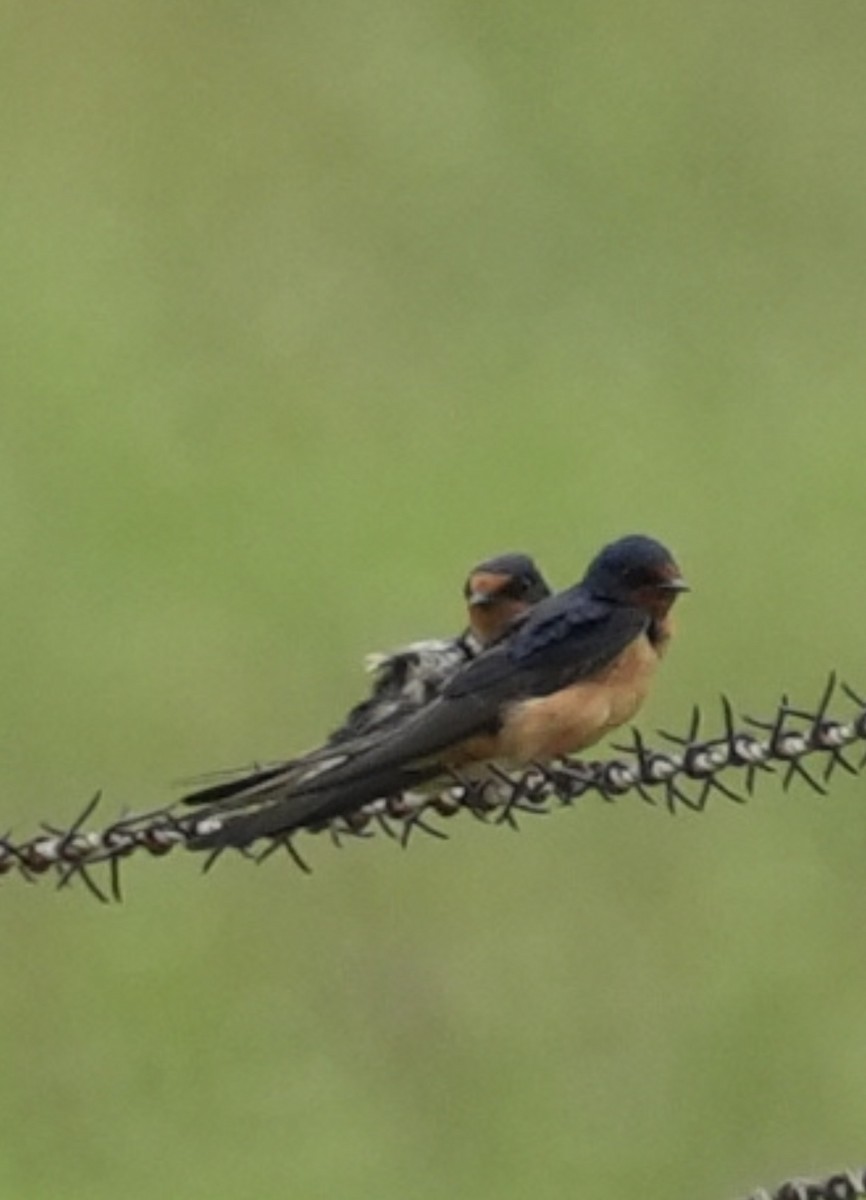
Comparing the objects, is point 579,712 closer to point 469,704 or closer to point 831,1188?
point 469,704

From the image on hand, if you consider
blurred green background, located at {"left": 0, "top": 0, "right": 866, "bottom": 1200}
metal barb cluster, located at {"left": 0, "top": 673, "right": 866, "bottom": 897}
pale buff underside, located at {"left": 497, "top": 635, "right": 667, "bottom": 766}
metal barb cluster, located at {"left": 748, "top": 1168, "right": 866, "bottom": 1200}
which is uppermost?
blurred green background, located at {"left": 0, "top": 0, "right": 866, "bottom": 1200}

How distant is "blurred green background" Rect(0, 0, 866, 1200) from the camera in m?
10.6

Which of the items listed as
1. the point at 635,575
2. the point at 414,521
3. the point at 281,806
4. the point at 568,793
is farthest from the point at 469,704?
the point at 414,521

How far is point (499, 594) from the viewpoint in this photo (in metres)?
7.49

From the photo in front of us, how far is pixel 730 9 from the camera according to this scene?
1978 centimetres

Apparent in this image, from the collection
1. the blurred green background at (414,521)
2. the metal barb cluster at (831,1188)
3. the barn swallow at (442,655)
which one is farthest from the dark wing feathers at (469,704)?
the blurred green background at (414,521)

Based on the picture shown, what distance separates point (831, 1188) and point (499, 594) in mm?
2664

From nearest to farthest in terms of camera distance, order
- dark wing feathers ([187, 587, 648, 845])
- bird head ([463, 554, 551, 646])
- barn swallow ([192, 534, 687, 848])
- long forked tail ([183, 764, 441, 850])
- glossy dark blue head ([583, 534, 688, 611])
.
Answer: long forked tail ([183, 764, 441, 850]) < dark wing feathers ([187, 587, 648, 845]) < barn swallow ([192, 534, 687, 848]) < glossy dark blue head ([583, 534, 688, 611]) < bird head ([463, 554, 551, 646])

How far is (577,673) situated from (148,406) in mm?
9360

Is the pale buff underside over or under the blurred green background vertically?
under

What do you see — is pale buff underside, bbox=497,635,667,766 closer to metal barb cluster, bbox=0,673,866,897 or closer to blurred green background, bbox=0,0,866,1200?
metal barb cluster, bbox=0,673,866,897

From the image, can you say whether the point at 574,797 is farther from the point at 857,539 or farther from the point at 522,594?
the point at 857,539

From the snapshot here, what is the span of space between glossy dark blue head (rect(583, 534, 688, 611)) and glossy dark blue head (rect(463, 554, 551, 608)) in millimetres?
600

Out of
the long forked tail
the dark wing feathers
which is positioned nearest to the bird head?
the dark wing feathers
